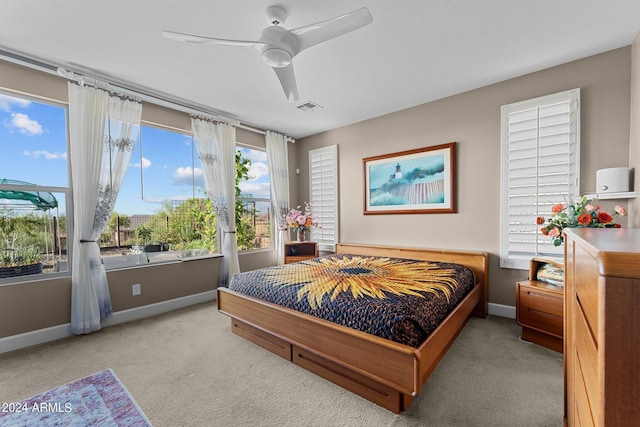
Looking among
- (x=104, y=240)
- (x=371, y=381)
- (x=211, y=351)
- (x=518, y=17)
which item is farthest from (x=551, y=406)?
(x=104, y=240)

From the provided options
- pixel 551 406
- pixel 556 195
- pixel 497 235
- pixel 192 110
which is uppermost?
pixel 192 110

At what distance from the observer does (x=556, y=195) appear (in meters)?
2.84

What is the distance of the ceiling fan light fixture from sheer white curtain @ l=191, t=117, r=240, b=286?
224cm

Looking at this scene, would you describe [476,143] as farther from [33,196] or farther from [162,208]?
[33,196]

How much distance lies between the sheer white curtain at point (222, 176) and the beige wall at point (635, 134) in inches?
170

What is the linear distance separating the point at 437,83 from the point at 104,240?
4.24 meters

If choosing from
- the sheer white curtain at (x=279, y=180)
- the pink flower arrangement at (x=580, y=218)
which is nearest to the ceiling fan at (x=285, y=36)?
the pink flower arrangement at (x=580, y=218)

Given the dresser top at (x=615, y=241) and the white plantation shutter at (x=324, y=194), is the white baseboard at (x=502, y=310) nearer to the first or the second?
the white plantation shutter at (x=324, y=194)

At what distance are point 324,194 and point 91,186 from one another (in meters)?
3.21

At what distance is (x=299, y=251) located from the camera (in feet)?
15.0

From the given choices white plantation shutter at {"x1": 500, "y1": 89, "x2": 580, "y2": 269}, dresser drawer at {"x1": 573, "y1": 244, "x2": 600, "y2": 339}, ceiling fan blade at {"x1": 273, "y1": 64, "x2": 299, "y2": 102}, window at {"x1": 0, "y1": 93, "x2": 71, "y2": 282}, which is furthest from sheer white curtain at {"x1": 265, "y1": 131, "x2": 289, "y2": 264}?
dresser drawer at {"x1": 573, "y1": 244, "x2": 600, "y2": 339}

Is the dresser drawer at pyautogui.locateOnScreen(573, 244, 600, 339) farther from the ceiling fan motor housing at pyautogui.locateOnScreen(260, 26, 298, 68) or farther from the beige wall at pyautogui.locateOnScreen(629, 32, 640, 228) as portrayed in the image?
the beige wall at pyautogui.locateOnScreen(629, 32, 640, 228)

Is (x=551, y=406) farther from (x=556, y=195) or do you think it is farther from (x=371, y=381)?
(x=556, y=195)

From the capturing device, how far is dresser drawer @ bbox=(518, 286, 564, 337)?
7.70 feet
